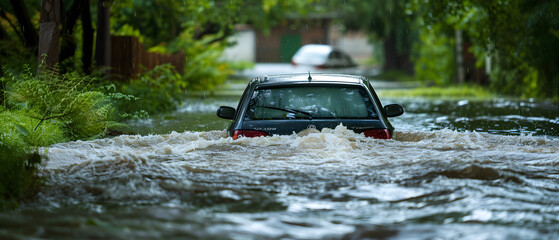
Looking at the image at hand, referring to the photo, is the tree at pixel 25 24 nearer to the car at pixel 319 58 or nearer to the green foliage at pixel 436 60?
the green foliage at pixel 436 60

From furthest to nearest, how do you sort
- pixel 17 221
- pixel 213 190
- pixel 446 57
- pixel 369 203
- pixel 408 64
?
pixel 408 64
pixel 446 57
pixel 213 190
pixel 369 203
pixel 17 221

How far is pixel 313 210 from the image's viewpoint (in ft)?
22.7

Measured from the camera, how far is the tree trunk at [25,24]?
17.1 meters

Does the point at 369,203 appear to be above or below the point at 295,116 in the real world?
below

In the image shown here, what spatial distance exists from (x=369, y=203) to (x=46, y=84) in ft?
21.4

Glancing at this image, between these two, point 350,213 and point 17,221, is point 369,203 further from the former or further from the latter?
point 17,221

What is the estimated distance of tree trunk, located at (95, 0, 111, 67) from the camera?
57.3ft

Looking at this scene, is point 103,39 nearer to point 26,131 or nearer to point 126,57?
point 126,57

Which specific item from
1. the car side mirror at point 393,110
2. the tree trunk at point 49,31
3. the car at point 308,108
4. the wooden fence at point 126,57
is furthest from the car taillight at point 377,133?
the wooden fence at point 126,57

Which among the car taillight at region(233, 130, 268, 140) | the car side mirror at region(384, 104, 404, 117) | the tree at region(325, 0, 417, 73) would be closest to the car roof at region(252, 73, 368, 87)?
the car side mirror at region(384, 104, 404, 117)

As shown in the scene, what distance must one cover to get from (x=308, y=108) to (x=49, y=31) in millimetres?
6204

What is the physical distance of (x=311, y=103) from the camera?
9.74 meters

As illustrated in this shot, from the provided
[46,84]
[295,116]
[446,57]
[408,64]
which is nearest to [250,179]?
[295,116]

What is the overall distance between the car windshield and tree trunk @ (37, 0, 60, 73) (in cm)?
565
